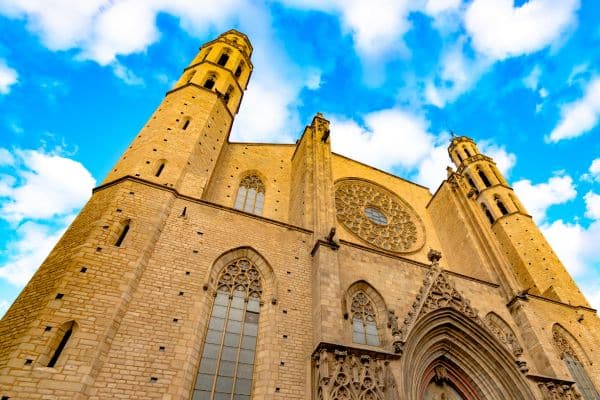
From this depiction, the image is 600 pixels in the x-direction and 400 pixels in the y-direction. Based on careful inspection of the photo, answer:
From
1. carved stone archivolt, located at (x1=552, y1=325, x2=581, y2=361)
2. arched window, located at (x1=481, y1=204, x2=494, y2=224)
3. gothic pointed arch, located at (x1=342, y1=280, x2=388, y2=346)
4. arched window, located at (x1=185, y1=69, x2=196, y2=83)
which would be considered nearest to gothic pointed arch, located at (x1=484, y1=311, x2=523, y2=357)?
carved stone archivolt, located at (x1=552, y1=325, x2=581, y2=361)

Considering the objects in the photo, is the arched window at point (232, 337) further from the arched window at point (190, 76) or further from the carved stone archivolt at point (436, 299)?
the arched window at point (190, 76)

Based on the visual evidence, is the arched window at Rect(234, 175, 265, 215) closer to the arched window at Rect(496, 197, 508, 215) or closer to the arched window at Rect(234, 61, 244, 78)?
the arched window at Rect(234, 61, 244, 78)

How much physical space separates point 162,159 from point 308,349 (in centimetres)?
627

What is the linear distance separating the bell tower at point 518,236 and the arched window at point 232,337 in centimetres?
948

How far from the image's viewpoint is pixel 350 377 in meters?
6.31

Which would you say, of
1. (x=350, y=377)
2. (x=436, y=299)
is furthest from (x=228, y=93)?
(x=350, y=377)

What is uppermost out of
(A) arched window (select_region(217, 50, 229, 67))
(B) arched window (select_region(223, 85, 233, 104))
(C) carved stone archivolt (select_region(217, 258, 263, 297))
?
(A) arched window (select_region(217, 50, 229, 67))

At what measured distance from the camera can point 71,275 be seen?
5.96m

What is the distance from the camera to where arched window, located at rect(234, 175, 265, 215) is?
11.4 metres

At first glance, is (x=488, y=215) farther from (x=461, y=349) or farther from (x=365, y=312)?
(x=365, y=312)

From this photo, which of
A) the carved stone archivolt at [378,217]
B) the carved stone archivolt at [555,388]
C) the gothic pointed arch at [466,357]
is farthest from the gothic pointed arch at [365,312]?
the carved stone archivolt at [555,388]

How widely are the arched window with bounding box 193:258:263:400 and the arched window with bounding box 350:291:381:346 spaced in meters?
2.51

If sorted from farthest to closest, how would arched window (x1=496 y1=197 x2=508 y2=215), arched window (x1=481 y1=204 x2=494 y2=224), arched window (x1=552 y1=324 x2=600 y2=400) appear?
1. arched window (x1=481 y1=204 x2=494 y2=224)
2. arched window (x1=496 y1=197 x2=508 y2=215)
3. arched window (x1=552 y1=324 x2=600 y2=400)

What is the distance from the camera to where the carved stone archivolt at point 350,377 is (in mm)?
6035
